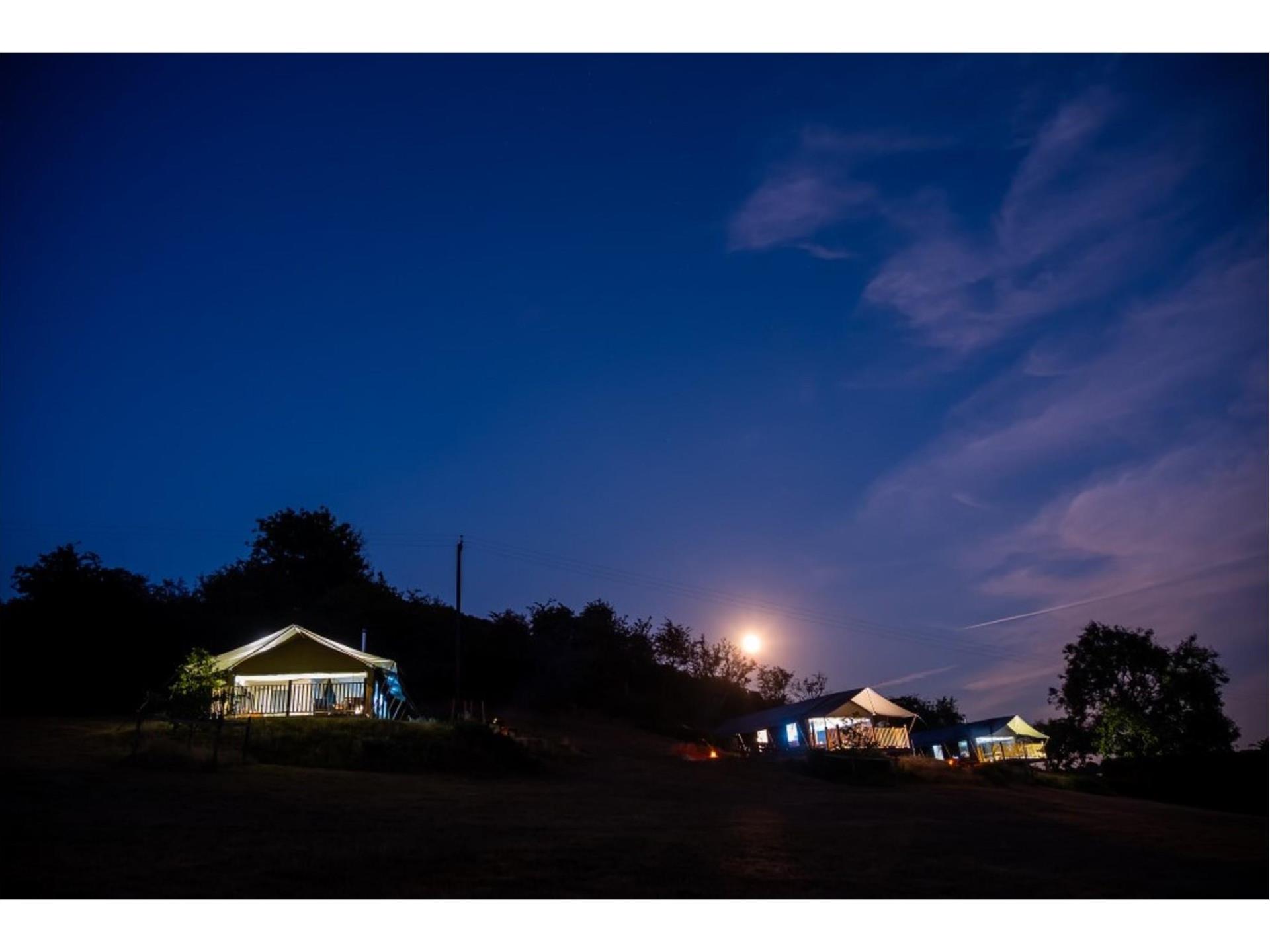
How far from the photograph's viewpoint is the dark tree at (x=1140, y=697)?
49.8m

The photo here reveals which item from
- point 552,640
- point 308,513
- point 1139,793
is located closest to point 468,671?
point 552,640

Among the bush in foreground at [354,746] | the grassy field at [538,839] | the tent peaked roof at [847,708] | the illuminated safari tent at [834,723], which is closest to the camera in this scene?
the grassy field at [538,839]

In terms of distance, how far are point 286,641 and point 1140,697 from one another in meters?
53.3

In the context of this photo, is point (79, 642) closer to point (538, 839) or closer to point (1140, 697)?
point (538, 839)

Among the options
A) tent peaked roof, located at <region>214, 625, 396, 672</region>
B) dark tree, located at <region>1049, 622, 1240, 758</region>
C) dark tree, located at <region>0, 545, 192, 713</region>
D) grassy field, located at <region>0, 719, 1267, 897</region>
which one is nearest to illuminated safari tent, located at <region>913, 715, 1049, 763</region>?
dark tree, located at <region>1049, 622, 1240, 758</region>

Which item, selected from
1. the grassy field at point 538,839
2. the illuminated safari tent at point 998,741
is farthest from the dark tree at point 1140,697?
the grassy field at point 538,839

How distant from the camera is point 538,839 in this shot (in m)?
10.6

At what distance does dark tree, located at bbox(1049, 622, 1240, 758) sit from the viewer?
4981cm

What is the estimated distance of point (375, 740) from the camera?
23.1 m

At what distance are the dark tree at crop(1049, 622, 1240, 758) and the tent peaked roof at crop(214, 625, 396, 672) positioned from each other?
45058mm

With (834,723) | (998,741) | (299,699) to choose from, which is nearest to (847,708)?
(834,723)

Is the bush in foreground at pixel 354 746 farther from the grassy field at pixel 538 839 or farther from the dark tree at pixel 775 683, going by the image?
the dark tree at pixel 775 683

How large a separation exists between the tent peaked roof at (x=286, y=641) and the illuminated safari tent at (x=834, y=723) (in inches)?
910

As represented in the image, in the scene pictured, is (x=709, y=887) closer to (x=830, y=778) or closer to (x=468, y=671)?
(x=830, y=778)
